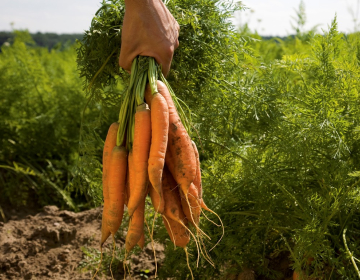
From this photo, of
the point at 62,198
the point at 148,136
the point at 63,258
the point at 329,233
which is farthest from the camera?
the point at 62,198

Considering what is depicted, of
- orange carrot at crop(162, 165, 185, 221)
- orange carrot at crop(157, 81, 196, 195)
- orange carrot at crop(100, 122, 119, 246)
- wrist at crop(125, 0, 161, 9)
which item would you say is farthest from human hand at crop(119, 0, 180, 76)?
orange carrot at crop(162, 165, 185, 221)

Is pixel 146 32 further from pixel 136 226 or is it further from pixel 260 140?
pixel 260 140

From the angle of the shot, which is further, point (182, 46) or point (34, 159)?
point (34, 159)

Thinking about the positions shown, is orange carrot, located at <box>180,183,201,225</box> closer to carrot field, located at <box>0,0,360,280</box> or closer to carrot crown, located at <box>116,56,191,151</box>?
carrot field, located at <box>0,0,360,280</box>

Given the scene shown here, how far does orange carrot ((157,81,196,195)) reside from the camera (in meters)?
1.68

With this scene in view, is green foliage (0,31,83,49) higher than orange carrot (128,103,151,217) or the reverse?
higher

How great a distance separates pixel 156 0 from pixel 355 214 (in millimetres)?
1307

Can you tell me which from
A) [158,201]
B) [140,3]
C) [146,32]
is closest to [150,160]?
[158,201]

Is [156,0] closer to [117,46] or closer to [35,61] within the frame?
[117,46]

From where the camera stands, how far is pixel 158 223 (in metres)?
2.37

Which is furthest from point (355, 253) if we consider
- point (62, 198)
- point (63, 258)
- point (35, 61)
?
point (35, 61)

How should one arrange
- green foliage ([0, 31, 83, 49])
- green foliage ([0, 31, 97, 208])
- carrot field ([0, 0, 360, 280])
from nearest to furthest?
A: carrot field ([0, 0, 360, 280]), green foliage ([0, 31, 97, 208]), green foliage ([0, 31, 83, 49])

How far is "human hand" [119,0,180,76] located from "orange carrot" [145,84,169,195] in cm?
21

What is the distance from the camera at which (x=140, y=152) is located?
1.65 meters
